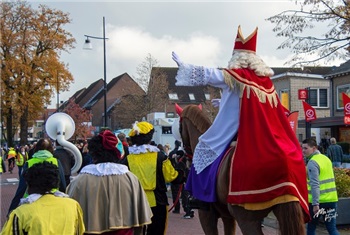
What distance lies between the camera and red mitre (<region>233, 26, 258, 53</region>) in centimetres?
527

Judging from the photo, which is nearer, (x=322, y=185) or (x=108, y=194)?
(x=108, y=194)

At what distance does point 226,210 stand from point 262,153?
43.6 inches

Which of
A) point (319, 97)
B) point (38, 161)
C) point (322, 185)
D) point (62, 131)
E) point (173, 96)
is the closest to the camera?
point (38, 161)

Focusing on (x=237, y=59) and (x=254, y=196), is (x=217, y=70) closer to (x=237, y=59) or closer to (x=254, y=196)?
(x=237, y=59)

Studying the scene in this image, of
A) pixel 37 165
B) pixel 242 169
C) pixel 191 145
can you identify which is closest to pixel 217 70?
pixel 242 169

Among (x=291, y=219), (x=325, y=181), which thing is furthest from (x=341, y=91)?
(x=291, y=219)

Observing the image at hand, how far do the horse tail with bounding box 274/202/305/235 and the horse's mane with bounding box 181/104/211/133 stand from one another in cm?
183

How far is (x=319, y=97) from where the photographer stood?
38125 mm

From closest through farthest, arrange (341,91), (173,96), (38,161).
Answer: (38,161) → (341,91) → (173,96)

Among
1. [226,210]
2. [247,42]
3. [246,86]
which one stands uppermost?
[247,42]

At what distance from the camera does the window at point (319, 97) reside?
3769 cm

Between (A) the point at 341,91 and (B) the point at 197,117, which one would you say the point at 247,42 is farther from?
(A) the point at 341,91

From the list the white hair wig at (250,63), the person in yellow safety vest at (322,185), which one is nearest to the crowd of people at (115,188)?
the person in yellow safety vest at (322,185)

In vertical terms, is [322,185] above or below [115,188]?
below
